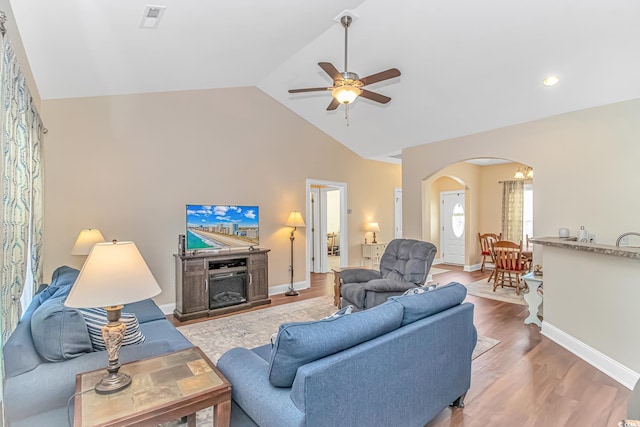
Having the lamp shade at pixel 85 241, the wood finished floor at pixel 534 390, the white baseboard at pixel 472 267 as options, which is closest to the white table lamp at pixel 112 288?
the wood finished floor at pixel 534 390

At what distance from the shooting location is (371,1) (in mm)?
3367

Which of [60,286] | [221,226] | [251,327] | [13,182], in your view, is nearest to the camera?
[13,182]

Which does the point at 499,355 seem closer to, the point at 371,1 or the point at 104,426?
the point at 104,426

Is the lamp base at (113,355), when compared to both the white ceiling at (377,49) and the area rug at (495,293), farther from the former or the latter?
the area rug at (495,293)

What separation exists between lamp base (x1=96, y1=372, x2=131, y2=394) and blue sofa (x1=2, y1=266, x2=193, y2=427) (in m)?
0.18

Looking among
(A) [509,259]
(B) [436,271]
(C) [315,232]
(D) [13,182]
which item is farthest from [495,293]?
(D) [13,182]

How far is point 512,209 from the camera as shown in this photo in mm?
7945

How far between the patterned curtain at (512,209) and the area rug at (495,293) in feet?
6.36

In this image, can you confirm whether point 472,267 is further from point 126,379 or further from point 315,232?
point 126,379

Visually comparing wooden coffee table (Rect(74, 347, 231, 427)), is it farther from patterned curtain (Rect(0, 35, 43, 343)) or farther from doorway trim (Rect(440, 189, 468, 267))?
doorway trim (Rect(440, 189, 468, 267))

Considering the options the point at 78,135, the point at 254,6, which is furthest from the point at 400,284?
the point at 78,135

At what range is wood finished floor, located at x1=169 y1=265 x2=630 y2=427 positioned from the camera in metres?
2.34

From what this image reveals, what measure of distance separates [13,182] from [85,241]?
191cm

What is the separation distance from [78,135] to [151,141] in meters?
0.83
